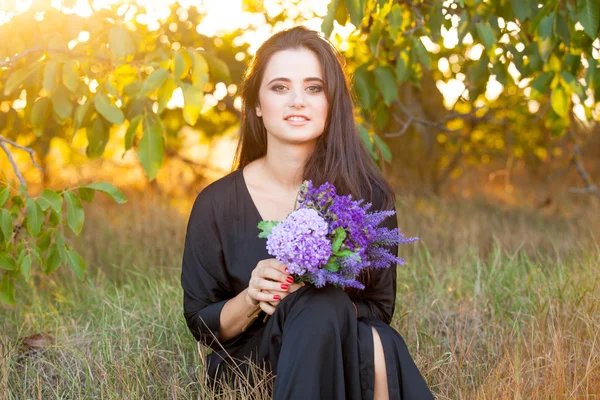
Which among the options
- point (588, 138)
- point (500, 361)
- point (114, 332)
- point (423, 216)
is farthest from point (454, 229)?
point (588, 138)

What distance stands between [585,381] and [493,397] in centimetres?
40

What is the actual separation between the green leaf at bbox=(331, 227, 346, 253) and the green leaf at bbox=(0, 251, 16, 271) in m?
1.37

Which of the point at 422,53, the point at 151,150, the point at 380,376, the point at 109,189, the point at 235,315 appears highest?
the point at 422,53

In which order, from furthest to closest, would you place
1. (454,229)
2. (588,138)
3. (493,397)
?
(588,138), (454,229), (493,397)

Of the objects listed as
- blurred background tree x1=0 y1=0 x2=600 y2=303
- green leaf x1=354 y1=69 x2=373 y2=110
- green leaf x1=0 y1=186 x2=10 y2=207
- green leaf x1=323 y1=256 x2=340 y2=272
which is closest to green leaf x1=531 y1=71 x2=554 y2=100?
blurred background tree x1=0 y1=0 x2=600 y2=303

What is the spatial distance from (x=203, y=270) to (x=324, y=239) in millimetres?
727

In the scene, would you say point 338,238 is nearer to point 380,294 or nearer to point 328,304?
point 328,304

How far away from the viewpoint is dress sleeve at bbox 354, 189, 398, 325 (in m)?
2.43

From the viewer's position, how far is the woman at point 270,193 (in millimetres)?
2357

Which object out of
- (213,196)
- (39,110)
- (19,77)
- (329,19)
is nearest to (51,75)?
(19,77)

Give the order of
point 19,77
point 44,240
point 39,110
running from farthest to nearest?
point 39,110
point 19,77
point 44,240

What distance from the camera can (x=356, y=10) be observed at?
2812 millimetres

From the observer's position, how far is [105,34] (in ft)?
10.0

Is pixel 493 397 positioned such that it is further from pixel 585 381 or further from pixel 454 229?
pixel 454 229
